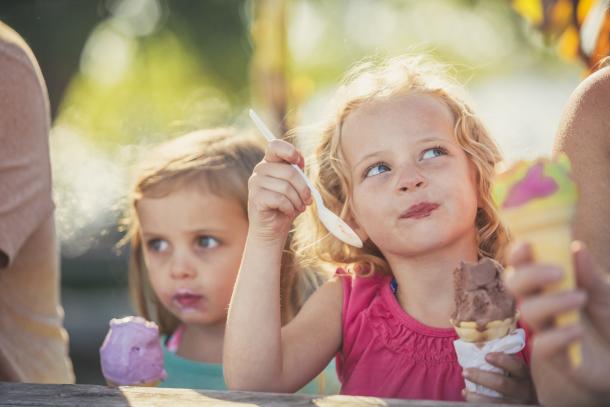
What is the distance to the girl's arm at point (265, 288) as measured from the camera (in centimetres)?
169

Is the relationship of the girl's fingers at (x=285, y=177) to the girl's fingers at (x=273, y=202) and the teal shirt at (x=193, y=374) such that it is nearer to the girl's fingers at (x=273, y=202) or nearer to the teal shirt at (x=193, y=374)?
the girl's fingers at (x=273, y=202)

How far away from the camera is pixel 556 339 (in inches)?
41.2

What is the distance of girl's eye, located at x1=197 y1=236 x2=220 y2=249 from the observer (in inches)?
97.3

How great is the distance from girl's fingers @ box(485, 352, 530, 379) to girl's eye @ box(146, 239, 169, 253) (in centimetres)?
136

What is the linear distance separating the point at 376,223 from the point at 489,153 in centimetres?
34

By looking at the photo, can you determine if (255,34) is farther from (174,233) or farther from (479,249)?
(479,249)

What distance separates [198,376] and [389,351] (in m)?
0.91

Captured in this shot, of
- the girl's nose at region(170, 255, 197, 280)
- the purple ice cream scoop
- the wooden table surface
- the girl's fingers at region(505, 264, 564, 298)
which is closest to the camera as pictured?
the girl's fingers at region(505, 264, 564, 298)

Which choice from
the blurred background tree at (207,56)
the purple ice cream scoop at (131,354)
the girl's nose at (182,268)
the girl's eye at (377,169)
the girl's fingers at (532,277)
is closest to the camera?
the girl's fingers at (532,277)

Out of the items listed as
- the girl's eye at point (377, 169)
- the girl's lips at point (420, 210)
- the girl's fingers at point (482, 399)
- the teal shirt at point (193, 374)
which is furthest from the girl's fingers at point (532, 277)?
the teal shirt at point (193, 374)

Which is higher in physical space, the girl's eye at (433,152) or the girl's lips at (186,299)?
the girl's eye at (433,152)

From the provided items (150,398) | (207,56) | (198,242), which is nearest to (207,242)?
(198,242)

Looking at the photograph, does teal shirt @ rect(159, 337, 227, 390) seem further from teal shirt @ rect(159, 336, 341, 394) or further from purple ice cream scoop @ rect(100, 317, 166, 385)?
purple ice cream scoop @ rect(100, 317, 166, 385)

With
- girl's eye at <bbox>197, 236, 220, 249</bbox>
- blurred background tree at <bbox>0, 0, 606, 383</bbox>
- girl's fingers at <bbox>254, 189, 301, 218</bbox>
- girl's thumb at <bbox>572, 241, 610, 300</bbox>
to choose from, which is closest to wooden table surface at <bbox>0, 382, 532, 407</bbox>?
girl's thumb at <bbox>572, 241, 610, 300</bbox>
